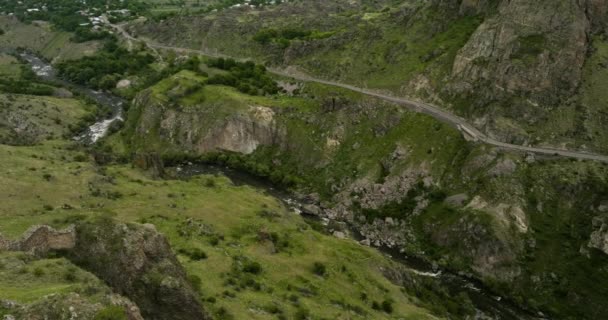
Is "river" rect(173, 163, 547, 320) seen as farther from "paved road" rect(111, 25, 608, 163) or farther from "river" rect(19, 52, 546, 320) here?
"paved road" rect(111, 25, 608, 163)

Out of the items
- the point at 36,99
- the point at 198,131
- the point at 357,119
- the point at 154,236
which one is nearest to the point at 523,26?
the point at 357,119

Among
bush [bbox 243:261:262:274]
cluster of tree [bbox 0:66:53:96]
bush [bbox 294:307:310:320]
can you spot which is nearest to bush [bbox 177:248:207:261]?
bush [bbox 243:261:262:274]

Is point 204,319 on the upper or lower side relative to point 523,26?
lower

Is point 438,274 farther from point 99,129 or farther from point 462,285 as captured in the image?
point 99,129

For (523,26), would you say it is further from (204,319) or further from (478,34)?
(204,319)

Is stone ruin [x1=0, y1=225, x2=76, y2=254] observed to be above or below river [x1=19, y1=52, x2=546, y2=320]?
above

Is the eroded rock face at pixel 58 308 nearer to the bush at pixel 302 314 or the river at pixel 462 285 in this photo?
the bush at pixel 302 314

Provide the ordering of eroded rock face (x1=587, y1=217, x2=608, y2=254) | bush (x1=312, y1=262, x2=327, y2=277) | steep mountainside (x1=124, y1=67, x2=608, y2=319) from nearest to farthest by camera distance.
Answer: bush (x1=312, y1=262, x2=327, y2=277) < eroded rock face (x1=587, y1=217, x2=608, y2=254) < steep mountainside (x1=124, y1=67, x2=608, y2=319)
